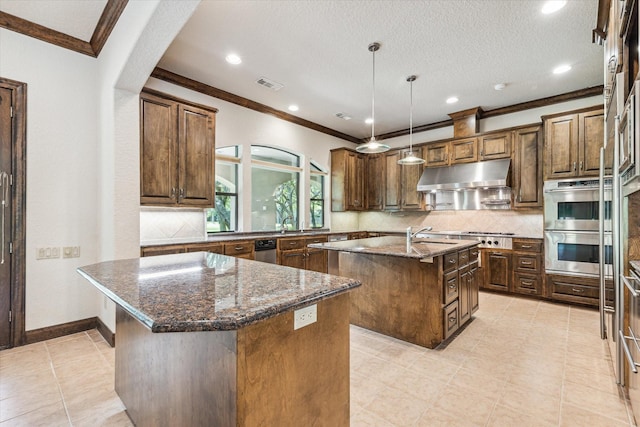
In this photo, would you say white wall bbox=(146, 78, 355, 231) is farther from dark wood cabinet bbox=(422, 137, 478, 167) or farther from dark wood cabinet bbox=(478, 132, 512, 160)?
dark wood cabinet bbox=(478, 132, 512, 160)

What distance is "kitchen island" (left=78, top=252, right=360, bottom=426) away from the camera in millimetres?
1018

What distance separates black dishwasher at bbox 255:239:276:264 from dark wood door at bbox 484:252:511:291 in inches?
131

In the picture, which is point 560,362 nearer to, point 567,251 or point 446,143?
point 567,251

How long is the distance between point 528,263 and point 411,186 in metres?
2.36

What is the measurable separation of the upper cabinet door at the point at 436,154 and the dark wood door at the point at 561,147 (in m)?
1.49

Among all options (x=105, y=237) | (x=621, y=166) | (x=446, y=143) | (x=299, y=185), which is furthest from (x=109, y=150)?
(x=446, y=143)

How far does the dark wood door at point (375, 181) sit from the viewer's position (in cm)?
641

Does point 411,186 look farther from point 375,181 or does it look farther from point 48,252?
point 48,252

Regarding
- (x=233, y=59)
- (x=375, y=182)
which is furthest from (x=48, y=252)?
(x=375, y=182)

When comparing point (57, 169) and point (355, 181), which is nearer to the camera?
point (57, 169)

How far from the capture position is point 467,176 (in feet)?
16.6

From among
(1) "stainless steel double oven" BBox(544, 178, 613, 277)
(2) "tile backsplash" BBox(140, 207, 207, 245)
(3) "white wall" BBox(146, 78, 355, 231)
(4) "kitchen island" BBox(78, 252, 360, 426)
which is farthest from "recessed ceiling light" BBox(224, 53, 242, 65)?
(1) "stainless steel double oven" BBox(544, 178, 613, 277)

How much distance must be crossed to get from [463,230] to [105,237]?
17.8 ft

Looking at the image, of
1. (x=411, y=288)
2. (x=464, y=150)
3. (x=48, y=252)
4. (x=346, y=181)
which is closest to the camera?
(x=411, y=288)
